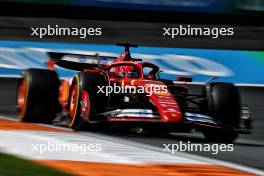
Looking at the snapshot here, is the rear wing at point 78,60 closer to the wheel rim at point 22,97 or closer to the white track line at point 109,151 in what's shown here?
the wheel rim at point 22,97

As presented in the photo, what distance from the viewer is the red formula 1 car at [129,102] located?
343 inches

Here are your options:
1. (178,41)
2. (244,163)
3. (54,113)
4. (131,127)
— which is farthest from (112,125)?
(178,41)

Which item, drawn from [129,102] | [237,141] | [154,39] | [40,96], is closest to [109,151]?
[129,102]

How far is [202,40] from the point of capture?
608 inches

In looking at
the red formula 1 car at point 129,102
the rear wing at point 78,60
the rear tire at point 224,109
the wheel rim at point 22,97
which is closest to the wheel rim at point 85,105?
the red formula 1 car at point 129,102

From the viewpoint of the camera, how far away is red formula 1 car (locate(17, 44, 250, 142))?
8.71 meters

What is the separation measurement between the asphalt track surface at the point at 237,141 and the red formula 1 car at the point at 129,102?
0.18 m

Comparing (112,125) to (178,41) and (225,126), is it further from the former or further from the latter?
(178,41)

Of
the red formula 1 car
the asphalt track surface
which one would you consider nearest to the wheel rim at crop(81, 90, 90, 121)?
the red formula 1 car

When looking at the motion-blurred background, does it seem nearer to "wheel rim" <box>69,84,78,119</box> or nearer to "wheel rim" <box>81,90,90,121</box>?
"wheel rim" <box>69,84,78,119</box>

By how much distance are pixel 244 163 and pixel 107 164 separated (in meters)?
1.69

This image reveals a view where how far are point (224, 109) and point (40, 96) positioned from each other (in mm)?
2189

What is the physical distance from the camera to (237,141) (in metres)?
9.49

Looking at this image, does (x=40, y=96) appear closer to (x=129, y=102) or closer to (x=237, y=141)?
(x=129, y=102)
